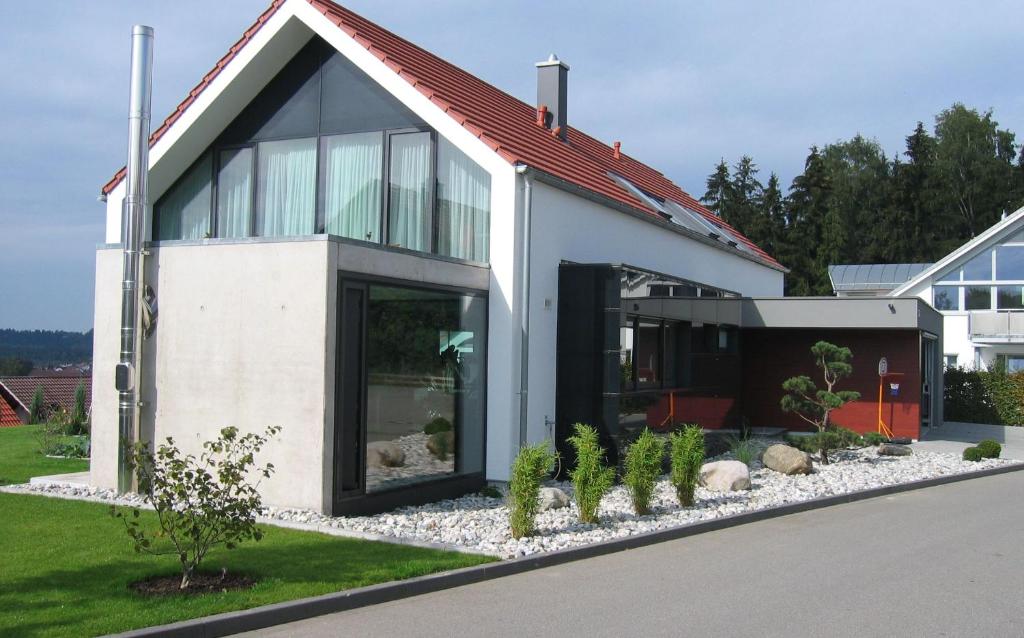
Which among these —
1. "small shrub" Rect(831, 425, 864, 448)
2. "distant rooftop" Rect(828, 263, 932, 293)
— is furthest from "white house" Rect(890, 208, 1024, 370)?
"small shrub" Rect(831, 425, 864, 448)

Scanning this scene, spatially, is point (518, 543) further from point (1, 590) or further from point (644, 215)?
point (644, 215)

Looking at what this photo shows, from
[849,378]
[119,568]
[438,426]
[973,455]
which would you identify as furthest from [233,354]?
[849,378]

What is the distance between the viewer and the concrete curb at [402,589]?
6.49 meters

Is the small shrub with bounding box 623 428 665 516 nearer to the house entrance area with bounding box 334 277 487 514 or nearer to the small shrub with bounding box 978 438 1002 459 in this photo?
the house entrance area with bounding box 334 277 487 514

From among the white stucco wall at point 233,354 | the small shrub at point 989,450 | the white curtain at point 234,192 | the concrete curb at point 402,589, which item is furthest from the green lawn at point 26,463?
the small shrub at point 989,450

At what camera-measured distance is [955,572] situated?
9086 millimetres

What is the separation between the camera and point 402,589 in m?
7.75

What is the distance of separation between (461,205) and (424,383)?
3220mm

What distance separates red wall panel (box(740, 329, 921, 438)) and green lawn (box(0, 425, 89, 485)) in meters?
15.5

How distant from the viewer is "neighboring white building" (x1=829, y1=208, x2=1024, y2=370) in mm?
36219

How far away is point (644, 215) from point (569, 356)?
160 inches

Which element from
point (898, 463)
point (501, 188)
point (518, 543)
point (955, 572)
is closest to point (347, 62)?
point (501, 188)

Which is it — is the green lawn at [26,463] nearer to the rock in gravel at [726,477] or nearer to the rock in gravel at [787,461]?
the rock in gravel at [726,477]

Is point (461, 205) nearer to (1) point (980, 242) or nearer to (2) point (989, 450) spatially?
(2) point (989, 450)
